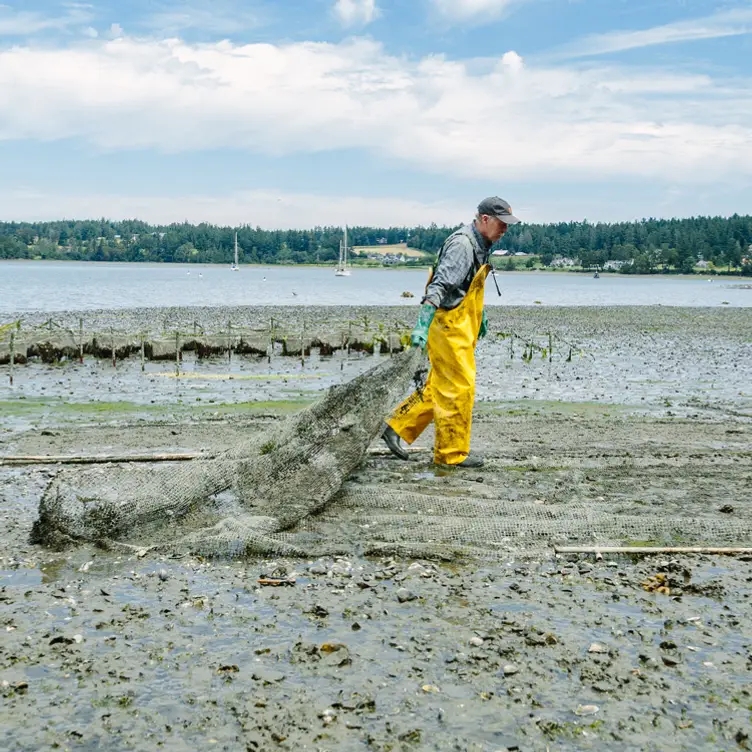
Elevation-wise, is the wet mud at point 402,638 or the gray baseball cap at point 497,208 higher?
the gray baseball cap at point 497,208

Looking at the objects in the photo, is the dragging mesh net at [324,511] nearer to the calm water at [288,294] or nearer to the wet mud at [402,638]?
the wet mud at [402,638]

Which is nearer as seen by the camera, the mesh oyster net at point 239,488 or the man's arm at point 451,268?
the mesh oyster net at point 239,488

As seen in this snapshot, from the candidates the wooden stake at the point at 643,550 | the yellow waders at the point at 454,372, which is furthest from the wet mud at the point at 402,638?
the yellow waders at the point at 454,372

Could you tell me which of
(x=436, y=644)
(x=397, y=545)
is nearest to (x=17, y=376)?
(x=397, y=545)

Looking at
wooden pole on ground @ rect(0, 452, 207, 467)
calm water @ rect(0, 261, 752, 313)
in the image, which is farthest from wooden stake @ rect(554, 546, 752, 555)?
calm water @ rect(0, 261, 752, 313)

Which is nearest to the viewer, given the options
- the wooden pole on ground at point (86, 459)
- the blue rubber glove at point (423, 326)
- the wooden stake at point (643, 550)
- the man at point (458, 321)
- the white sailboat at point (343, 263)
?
the wooden stake at point (643, 550)

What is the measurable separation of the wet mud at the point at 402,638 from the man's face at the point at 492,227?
2.22 m

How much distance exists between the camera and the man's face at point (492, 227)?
8719mm

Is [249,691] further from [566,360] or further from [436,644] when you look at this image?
[566,360]

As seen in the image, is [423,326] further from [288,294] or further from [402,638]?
[288,294]

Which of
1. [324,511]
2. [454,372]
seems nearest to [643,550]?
[324,511]

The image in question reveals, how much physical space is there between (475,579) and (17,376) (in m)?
15.2

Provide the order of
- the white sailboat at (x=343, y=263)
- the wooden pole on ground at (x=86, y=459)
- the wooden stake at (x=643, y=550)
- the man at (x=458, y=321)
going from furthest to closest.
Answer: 1. the white sailboat at (x=343, y=263)
2. the wooden pole on ground at (x=86, y=459)
3. the man at (x=458, y=321)
4. the wooden stake at (x=643, y=550)

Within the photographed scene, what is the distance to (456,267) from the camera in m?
8.57
